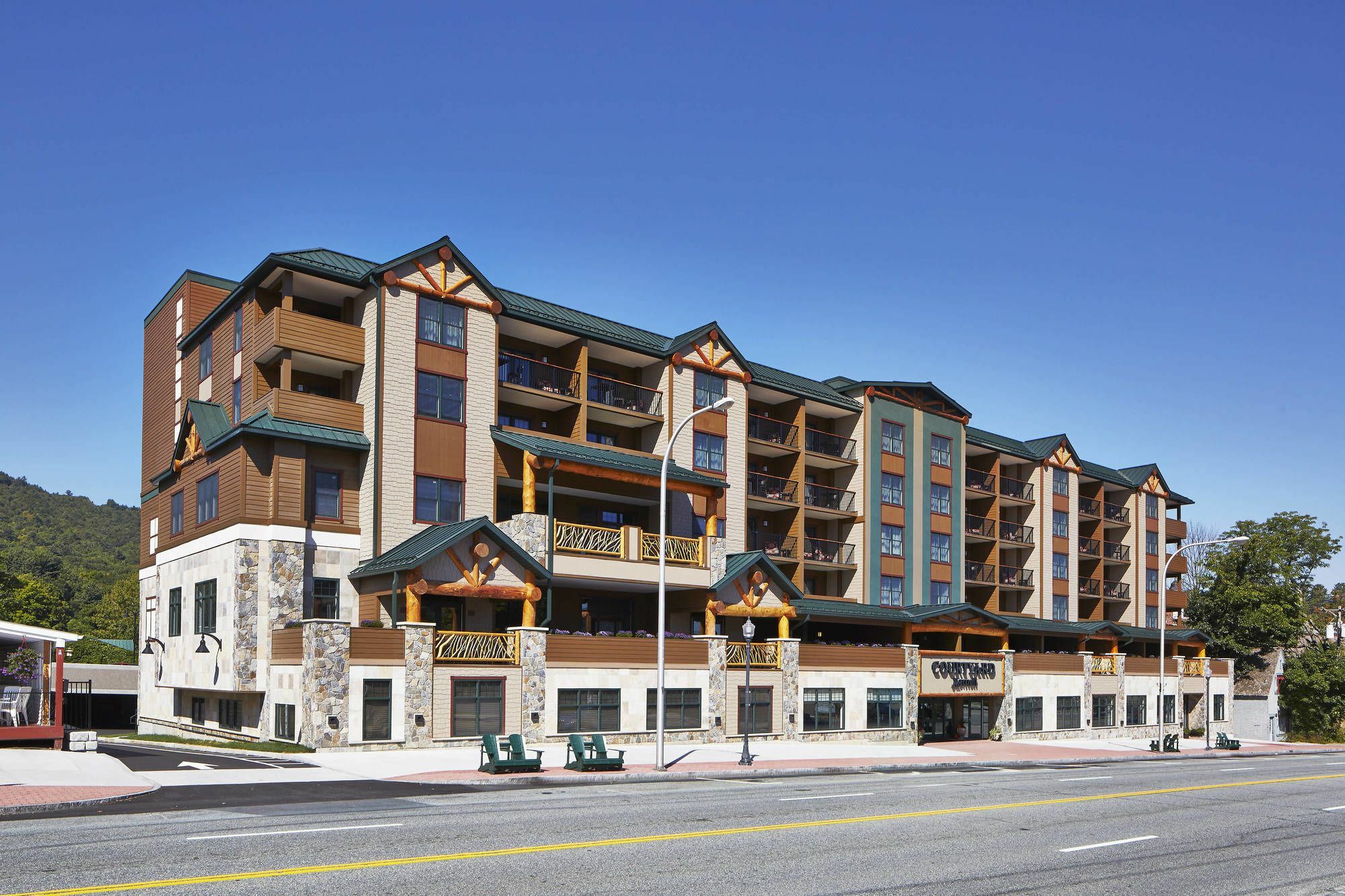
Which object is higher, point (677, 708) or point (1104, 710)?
point (677, 708)

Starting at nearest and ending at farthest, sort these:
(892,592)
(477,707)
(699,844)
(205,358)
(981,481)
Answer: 1. (699,844)
2. (477,707)
3. (205,358)
4. (892,592)
5. (981,481)

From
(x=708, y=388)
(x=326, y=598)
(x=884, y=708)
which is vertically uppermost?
(x=708, y=388)

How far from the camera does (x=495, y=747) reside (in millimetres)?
26594

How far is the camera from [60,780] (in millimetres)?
21734

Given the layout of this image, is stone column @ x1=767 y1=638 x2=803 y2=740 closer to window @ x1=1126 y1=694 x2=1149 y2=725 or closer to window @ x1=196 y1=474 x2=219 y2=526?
window @ x1=196 y1=474 x2=219 y2=526

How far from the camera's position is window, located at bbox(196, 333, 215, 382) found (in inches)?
1752

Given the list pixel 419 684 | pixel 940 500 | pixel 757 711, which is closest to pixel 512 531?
pixel 419 684

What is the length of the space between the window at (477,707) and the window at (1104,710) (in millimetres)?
39562

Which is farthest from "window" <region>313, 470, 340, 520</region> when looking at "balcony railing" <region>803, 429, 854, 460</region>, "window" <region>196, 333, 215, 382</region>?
"balcony railing" <region>803, 429, 854, 460</region>

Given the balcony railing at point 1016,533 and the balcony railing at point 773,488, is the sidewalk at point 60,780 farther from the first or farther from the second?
the balcony railing at point 1016,533

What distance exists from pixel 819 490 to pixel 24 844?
46449 millimetres

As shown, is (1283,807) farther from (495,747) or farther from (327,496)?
(327,496)

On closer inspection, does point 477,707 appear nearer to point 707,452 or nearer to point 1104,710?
point 707,452

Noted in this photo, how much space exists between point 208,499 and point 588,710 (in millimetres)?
15189
